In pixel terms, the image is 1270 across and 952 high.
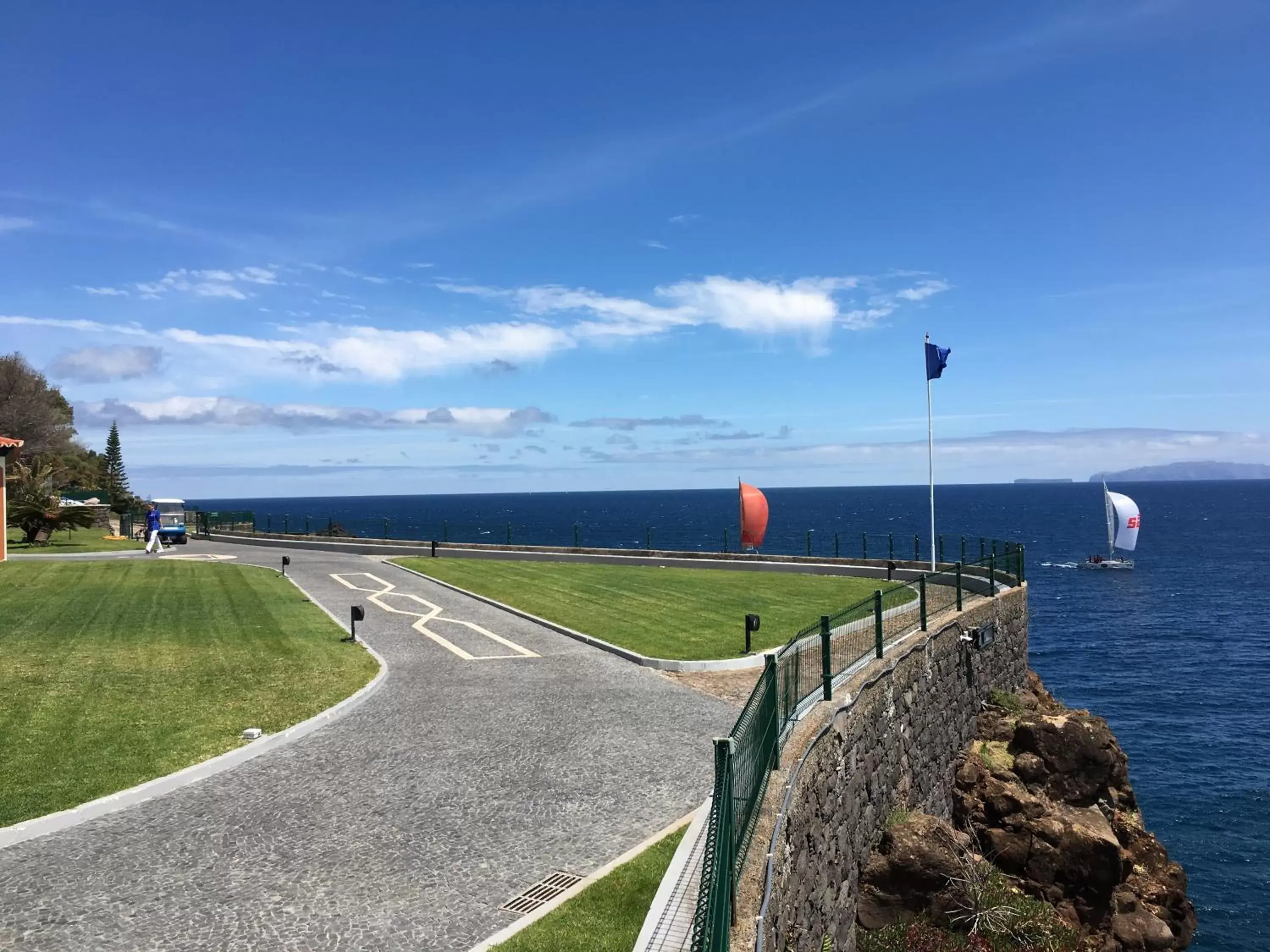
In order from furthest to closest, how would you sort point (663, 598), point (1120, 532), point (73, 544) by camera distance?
point (1120, 532) < point (73, 544) < point (663, 598)

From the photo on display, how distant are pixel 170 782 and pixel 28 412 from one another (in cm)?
6188

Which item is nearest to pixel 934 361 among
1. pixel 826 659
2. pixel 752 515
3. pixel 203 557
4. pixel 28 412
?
pixel 752 515

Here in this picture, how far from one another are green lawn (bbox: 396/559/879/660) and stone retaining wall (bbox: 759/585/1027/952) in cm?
368

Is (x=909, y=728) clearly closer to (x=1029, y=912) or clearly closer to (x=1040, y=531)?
(x=1029, y=912)

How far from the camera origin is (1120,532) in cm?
8212

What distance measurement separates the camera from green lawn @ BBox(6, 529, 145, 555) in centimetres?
3356

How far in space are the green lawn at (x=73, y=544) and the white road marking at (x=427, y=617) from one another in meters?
11.0

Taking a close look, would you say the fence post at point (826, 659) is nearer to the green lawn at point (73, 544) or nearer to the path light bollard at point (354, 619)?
the path light bollard at point (354, 619)

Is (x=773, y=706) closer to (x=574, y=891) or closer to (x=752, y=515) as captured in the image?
(x=574, y=891)

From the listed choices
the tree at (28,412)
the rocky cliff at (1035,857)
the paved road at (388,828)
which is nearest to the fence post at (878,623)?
the rocky cliff at (1035,857)

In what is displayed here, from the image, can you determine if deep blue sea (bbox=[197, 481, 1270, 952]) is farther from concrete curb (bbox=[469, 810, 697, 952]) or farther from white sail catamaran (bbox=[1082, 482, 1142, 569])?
concrete curb (bbox=[469, 810, 697, 952])

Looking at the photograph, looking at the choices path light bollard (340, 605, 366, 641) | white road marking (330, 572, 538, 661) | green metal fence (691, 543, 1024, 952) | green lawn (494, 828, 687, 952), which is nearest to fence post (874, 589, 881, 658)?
green metal fence (691, 543, 1024, 952)

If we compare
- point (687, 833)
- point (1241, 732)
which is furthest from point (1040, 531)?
point (687, 833)

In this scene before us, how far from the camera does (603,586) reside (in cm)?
2998
